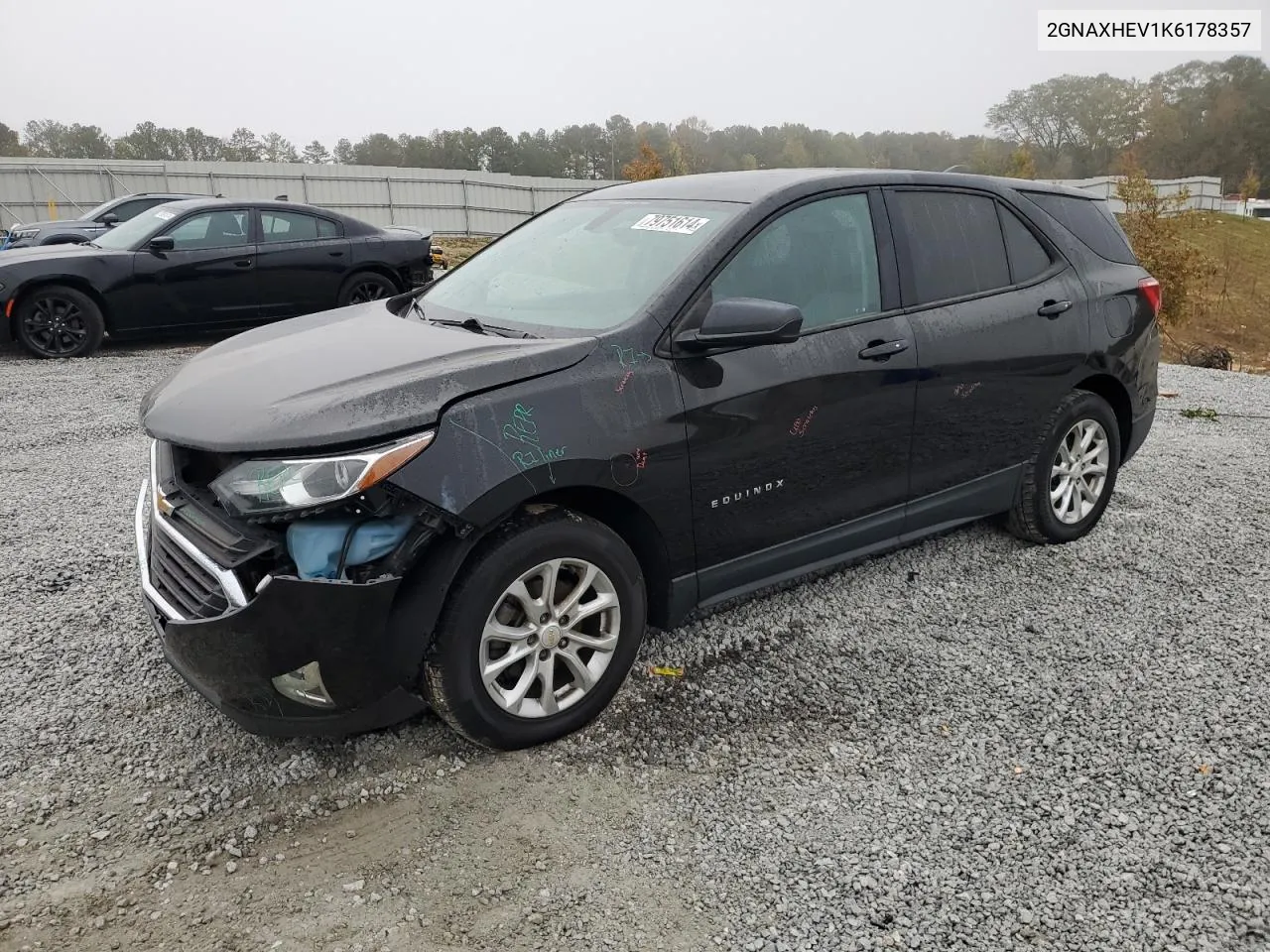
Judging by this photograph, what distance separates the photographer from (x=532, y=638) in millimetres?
2852

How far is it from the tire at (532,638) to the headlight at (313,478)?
0.38m

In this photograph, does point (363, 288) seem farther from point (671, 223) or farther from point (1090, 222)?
point (1090, 222)

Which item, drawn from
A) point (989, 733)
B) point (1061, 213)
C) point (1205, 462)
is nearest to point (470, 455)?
point (989, 733)

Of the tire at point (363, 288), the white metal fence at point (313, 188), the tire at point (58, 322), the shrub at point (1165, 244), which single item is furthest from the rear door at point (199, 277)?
the shrub at point (1165, 244)

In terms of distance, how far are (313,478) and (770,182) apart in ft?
7.00

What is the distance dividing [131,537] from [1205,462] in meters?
6.62

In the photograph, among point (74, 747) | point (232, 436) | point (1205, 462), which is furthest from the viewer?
point (1205, 462)

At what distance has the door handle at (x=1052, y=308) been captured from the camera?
4234 mm

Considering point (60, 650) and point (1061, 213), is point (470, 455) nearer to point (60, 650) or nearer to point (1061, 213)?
point (60, 650)

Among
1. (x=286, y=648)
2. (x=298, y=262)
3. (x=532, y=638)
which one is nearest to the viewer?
(x=286, y=648)

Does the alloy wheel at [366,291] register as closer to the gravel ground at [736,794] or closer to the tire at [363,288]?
the tire at [363,288]

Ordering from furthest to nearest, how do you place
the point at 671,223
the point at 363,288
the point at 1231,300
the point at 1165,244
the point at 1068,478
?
the point at 1231,300
the point at 1165,244
the point at 363,288
the point at 1068,478
the point at 671,223

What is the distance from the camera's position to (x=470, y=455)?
8.61ft

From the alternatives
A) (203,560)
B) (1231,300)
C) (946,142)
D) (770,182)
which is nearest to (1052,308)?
(770,182)
